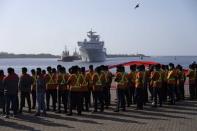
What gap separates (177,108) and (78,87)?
419 cm

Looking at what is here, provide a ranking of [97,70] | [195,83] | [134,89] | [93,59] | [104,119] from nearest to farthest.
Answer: [104,119]
[97,70]
[134,89]
[195,83]
[93,59]

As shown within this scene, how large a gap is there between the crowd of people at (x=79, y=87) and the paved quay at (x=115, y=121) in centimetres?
51

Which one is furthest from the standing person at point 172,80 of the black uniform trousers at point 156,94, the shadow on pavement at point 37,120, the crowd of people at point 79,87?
the shadow on pavement at point 37,120

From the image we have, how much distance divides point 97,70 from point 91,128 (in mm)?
4263

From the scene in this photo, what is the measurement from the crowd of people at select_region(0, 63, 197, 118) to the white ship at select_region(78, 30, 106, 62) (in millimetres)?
98309

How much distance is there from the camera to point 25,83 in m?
15.2

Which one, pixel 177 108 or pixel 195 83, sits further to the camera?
pixel 195 83

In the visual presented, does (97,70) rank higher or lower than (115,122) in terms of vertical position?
higher

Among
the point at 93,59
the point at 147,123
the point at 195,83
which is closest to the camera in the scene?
the point at 147,123

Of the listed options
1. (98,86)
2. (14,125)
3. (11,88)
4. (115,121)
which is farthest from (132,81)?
(14,125)

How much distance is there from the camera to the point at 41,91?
14531 mm

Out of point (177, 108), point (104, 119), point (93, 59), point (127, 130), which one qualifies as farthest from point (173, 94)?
point (93, 59)

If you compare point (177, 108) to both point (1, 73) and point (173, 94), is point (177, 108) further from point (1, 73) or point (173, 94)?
point (1, 73)

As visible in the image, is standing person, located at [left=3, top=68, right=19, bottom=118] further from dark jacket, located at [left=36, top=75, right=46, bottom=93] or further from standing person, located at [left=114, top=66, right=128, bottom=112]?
standing person, located at [left=114, top=66, right=128, bottom=112]
